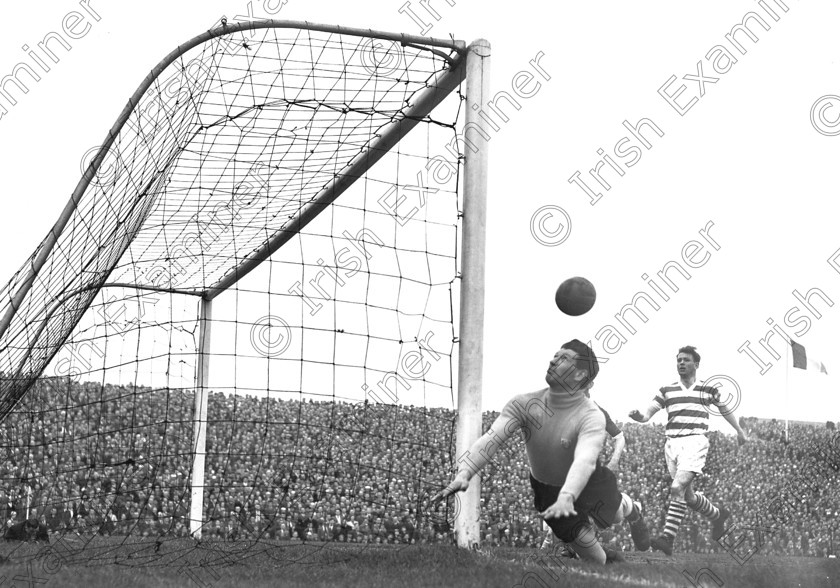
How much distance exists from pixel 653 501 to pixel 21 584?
28.5ft

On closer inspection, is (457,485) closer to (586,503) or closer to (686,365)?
(586,503)

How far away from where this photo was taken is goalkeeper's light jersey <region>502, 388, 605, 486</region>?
5027 millimetres

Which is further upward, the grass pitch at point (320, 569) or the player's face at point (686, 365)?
the player's face at point (686, 365)

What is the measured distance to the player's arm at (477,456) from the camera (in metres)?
4.87

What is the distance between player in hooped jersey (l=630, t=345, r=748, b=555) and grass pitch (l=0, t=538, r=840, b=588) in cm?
299

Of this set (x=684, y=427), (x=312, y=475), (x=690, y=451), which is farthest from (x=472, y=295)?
(x=312, y=475)

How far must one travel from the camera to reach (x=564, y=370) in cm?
→ 508

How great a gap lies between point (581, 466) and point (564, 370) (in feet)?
1.69

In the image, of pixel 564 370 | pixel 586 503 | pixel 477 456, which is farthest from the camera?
pixel 586 503

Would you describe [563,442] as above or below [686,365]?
below

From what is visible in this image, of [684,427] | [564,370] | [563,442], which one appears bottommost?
[563,442]

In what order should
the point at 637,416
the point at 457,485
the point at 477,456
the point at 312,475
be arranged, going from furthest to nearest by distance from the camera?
the point at 312,475 → the point at 637,416 → the point at 477,456 → the point at 457,485

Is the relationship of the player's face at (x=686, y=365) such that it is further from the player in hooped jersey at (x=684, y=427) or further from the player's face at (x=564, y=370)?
the player's face at (x=564, y=370)

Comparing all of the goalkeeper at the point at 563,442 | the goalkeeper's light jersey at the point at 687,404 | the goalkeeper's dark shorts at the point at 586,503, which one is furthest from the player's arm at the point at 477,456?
the goalkeeper's light jersey at the point at 687,404
